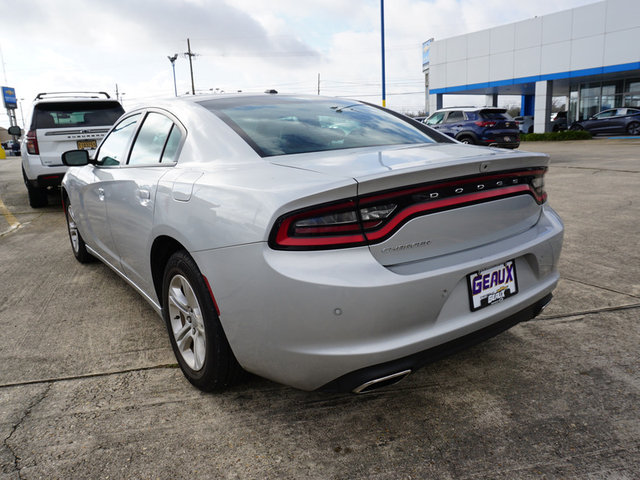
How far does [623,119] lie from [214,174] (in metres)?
27.9

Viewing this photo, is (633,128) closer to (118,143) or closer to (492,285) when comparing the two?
(118,143)

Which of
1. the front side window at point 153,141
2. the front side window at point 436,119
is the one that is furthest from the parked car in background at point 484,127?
the front side window at point 153,141

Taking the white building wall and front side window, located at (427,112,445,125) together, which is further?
the white building wall

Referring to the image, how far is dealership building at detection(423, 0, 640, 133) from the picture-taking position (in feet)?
81.9

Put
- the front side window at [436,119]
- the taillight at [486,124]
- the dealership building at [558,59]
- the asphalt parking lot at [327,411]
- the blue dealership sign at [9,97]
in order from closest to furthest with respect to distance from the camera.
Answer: the asphalt parking lot at [327,411], the taillight at [486,124], the front side window at [436,119], the dealership building at [558,59], the blue dealership sign at [9,97]

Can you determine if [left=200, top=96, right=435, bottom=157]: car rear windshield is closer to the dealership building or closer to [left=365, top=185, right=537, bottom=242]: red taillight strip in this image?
[left=365, top=185, right=537, bottom=242]: red taillight strip

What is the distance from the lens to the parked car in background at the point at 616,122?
24.7 m

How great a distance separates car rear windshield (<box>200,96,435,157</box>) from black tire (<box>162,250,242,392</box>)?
0.69 metres

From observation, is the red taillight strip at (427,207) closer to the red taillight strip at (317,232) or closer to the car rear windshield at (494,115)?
the red taillight strip at (317,232)

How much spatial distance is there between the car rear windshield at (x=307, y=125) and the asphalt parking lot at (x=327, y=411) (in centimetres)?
124

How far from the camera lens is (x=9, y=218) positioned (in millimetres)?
8070

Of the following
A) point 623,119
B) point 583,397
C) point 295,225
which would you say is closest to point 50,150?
point 295,225

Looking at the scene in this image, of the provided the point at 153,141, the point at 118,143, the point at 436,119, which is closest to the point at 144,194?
the point at 153,141

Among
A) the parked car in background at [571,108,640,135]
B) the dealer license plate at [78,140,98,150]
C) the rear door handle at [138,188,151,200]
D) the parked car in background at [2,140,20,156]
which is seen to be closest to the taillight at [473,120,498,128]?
the dealer license plate at [78,140,98,150]
